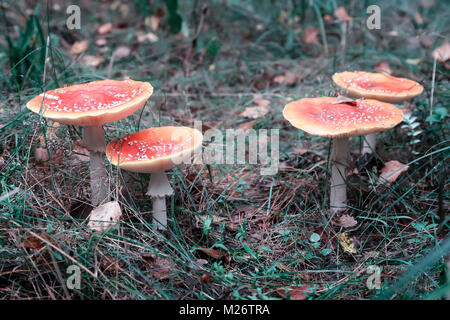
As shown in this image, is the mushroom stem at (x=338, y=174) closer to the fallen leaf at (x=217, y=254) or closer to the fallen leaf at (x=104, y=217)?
the fallen leaf at (x=217, y=254)

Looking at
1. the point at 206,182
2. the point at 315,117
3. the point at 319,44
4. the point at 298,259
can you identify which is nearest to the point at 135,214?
the point at 206,182

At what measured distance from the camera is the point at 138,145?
271cm

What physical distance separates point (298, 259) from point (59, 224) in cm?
182

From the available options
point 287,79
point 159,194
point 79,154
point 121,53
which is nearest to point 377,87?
point 159,194

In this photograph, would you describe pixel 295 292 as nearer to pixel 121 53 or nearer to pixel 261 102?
pixel 261 102

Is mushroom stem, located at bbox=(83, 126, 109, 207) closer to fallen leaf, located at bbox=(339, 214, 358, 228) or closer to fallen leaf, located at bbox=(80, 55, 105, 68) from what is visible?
fallen leaf, located at bbox=(339, 214, 358, 228)

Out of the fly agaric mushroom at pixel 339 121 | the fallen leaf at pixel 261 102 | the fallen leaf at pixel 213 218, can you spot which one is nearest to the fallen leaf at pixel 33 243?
the fallen leaf at pixel 213 218

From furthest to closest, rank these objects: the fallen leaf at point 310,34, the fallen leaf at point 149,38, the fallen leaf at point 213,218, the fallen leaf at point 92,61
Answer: the fallen leaf at point 149,38, the fallen leaf at point 310,34, the fallen leaf at point 92,61, the fallen leaf at point 213,218

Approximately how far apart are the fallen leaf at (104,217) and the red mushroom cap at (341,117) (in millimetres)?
1522

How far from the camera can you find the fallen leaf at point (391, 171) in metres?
3.19

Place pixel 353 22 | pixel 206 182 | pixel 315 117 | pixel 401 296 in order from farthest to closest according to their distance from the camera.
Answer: pixel 353 22
pixel 206 182
pixel 315 117
pixel 401 296

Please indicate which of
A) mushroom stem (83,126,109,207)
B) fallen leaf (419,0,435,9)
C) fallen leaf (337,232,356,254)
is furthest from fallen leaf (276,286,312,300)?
fallen leaf (419,0,435,9)

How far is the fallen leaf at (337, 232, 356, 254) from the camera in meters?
2.87
